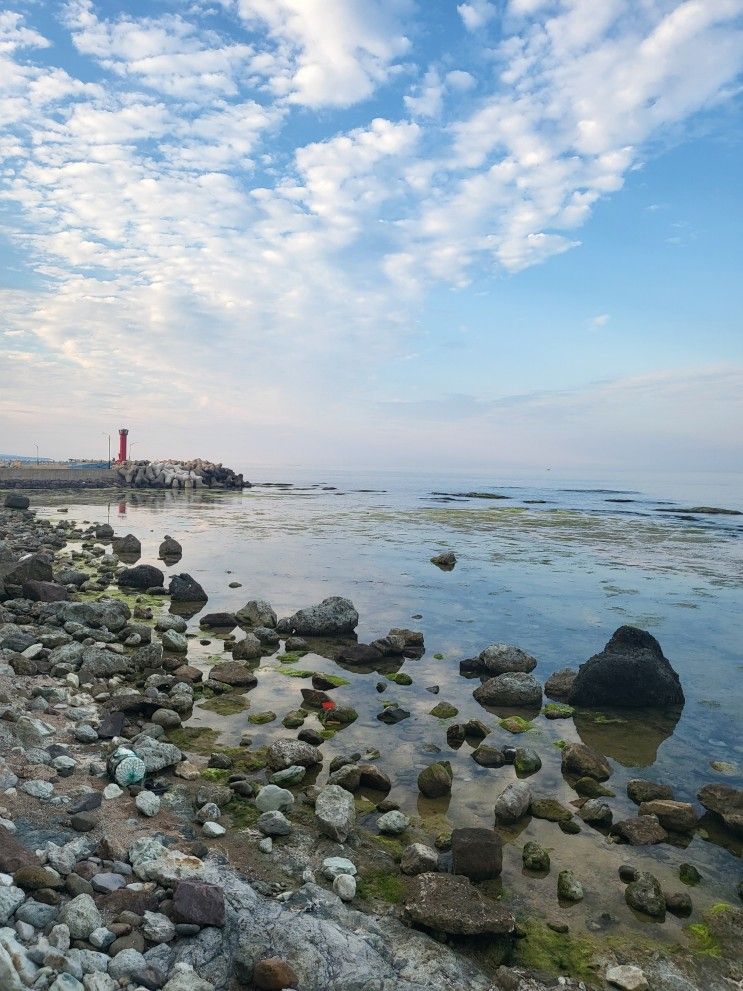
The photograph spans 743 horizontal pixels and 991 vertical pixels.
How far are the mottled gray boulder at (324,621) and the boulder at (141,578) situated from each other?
5782 mm

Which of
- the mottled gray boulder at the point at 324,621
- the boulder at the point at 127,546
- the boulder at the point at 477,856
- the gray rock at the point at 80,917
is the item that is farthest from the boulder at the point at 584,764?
the boulder at the point at 127,546

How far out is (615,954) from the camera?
4.93 m

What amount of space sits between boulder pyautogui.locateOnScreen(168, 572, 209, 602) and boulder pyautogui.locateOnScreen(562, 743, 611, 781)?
36.9 ft

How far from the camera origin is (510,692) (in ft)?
34.6

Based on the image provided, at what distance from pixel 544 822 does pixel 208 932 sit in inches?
161

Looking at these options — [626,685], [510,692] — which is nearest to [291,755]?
[510,692]

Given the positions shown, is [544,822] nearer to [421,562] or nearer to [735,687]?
[735,687]

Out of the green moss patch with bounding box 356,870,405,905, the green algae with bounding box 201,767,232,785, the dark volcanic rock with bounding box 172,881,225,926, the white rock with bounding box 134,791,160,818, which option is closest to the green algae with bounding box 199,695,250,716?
the green algae with bounding box 201,767,232,785

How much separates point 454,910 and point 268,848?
1.90m

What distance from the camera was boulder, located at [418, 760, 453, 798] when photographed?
7.33 metres

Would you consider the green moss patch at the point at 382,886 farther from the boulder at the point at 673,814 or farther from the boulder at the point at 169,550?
the boulder at the point at 169,550

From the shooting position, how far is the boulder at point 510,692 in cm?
1053

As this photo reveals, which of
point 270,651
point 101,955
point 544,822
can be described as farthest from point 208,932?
point 270,651

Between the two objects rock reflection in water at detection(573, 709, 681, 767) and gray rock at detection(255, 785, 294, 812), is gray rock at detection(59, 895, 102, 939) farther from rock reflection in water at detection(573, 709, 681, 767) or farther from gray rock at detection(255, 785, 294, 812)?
rock reflection in water at detection(573, 709, 681, 767)
